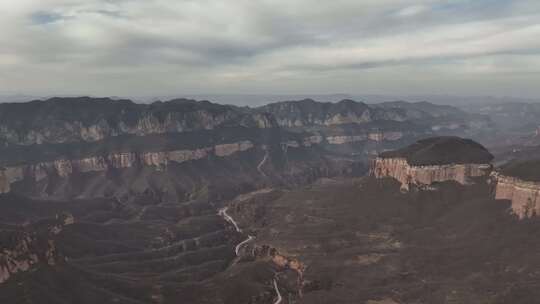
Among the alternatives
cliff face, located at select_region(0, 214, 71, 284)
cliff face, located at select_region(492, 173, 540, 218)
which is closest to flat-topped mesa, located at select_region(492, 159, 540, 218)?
cliff face, located at select_region(492, 173, 540, 218)

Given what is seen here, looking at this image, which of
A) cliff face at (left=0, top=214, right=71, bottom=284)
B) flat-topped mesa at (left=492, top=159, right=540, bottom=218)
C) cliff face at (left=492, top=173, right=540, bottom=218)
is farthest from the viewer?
flat-topped mesa at (left=492, top=159, right=540, bottom=218)

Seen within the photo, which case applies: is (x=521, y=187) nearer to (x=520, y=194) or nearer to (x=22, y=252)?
(x=520, y=194)

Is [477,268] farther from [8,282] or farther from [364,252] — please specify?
[8,282]

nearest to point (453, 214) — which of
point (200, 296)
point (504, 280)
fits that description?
point (504, 280)

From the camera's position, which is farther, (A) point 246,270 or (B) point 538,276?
(A) point 246,270

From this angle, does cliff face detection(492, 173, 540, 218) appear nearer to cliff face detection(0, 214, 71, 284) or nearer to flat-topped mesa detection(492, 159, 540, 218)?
flat-topped mesa detection(492, 159, 540, 218)

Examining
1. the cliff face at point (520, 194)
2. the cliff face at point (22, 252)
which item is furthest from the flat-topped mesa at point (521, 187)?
the cliff face at point (22, 252)

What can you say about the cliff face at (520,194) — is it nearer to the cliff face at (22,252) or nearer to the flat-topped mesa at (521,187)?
the flat-topped mesa at (521,187)
